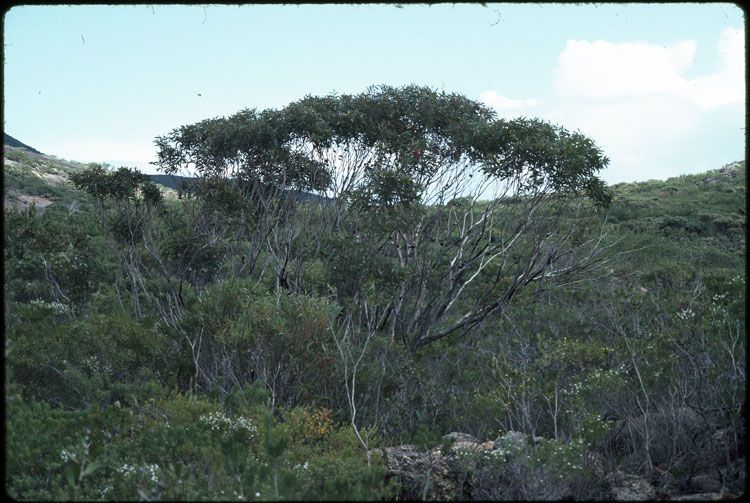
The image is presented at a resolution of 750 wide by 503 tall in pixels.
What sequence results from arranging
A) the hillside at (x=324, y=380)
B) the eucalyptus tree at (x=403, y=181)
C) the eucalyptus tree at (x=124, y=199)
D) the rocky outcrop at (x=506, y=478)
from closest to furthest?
the rocky outcrop at (x=506, y=478) → the hillside at (x=324, y=380) → the eucalyptus tree at (x=403, y=181) → the eucalyptus tree at (x=124, y=199)

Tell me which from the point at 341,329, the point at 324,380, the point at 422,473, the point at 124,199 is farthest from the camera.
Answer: the point at 124,199

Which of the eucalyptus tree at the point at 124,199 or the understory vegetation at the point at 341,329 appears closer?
the understory vegetation at the point at 341,329

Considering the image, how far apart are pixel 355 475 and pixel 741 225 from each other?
26190mm

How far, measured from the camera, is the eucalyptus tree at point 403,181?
1416 centimetres

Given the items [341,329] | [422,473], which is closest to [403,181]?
[341,329]

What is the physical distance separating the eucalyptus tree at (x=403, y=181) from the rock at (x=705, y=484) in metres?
7.17

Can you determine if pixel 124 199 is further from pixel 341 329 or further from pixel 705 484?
pixel 705 484

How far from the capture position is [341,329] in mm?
12531

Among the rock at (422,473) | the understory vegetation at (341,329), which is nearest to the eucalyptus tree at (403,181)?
the understory vegetation at (341,329)

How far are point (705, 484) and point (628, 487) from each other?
1.99 ft

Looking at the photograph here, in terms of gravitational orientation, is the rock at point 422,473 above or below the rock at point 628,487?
below

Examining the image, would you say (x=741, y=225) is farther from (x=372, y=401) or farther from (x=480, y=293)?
(x=372, y=401)

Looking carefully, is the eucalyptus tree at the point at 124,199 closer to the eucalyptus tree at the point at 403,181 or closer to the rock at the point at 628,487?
the eucalyptus tree at the point at 403,181

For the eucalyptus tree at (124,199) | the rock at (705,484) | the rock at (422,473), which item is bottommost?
the rock at (422,473)
